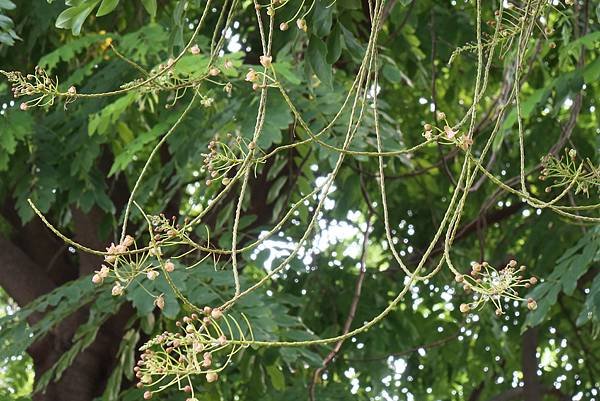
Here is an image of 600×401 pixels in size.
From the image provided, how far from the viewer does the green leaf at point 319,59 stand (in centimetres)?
206

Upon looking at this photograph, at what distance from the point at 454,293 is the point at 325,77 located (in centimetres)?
256

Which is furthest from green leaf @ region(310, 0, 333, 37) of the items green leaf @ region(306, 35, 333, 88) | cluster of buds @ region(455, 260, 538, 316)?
cluster of buds @ region(455, 260, 538, 316)

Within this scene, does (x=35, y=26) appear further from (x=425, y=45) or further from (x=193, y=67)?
(x=425, y=45)

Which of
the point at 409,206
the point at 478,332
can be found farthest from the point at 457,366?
the point at 409,206

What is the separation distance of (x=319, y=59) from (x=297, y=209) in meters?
1.47

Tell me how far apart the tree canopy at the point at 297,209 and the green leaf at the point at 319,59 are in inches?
5.4

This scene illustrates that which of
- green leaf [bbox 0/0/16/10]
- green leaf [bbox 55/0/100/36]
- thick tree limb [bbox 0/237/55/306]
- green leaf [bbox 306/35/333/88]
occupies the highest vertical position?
thick tree limb [bbox 0/237/55/306]

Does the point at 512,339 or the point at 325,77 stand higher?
the point at 512,339

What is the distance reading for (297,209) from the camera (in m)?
3.51

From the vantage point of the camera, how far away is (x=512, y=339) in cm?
466

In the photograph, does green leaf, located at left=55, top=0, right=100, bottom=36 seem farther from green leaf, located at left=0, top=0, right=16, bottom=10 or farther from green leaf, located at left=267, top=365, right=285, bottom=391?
green leaf, located at left=267, top=365, right=285, bottom=391

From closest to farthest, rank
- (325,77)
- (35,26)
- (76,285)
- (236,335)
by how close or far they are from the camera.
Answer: (325,77) < (236,335) < (76,285) < (35,26)

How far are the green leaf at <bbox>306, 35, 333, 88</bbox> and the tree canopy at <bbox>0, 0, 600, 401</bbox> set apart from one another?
0.14 m

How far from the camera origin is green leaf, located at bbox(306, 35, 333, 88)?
206cm
